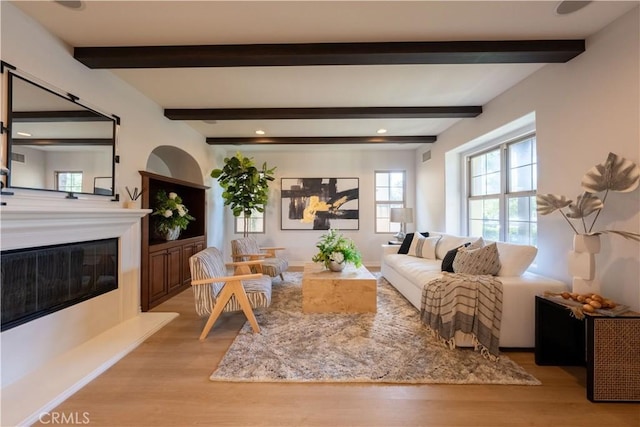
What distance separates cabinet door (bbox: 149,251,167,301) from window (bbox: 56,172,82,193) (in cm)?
122

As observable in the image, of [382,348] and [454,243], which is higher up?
[454,243]

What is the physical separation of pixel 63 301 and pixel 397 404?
108 inches

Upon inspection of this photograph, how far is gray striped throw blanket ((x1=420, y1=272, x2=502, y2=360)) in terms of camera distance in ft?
7.57

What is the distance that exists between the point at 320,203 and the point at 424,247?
8.20 ft

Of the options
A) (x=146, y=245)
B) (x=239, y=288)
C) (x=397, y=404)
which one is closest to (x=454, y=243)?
(x=397, y=404)

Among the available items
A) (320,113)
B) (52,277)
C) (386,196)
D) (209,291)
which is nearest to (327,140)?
(320,113)

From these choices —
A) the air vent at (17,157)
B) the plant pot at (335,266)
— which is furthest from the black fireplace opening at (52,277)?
the plant pot at (335,266)

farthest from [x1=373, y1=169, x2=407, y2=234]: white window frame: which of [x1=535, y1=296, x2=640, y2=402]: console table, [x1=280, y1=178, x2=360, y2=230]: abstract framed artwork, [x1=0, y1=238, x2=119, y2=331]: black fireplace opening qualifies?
[x1=0, y1=238, x2=119, y2=331]: black fireplace opening

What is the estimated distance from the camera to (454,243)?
386 cm

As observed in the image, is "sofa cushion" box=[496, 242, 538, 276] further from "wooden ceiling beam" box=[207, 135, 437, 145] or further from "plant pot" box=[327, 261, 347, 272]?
"wooden ceiling beam" box=[207, 135, 437, 145]

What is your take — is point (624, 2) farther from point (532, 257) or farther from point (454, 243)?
point (454, 243)

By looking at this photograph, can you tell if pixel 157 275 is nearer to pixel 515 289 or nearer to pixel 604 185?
pixel 515 289

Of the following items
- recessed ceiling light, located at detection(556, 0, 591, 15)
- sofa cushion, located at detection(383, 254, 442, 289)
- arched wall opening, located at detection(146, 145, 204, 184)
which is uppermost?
recessed ceiling light, located at detection(556, 0, 591, 15)

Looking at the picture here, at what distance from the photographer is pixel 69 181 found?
2.31 metres
